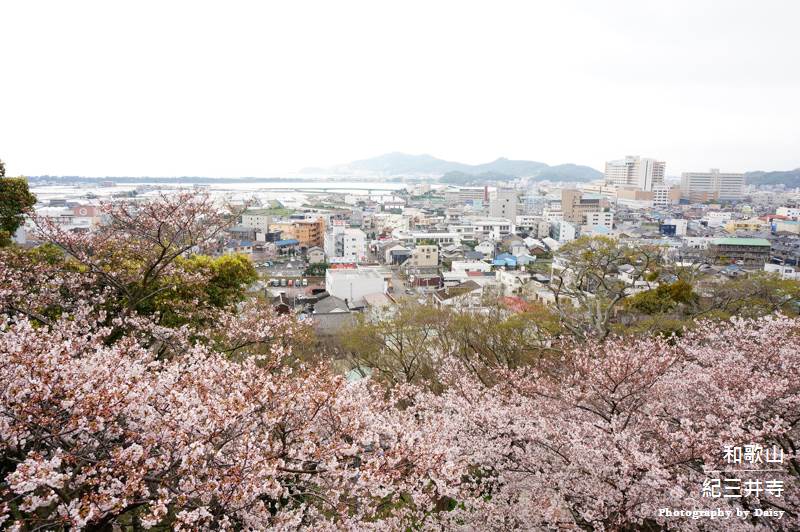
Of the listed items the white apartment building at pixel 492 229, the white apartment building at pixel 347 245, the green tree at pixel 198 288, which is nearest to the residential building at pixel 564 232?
the white apartment building at pixel 492 229

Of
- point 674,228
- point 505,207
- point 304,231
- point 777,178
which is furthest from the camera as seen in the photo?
point 777,178

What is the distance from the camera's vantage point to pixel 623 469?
4730mm

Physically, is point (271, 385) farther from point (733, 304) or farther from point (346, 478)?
point (733, 304)

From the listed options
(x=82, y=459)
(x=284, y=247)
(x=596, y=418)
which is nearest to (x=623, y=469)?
(x=596, y=418)

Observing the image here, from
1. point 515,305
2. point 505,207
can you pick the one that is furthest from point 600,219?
point 515,305

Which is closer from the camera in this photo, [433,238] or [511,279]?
[511,279]

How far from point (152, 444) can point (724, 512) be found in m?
5.07

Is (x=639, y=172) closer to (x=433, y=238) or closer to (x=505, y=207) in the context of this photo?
(x=505, y=207)

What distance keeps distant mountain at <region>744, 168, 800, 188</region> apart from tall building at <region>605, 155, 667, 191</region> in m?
57.6

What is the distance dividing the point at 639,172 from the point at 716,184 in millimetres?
17166

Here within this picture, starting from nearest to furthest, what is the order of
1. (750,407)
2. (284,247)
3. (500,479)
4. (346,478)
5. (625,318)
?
(346,478), (750,407), (500,479), (625,318), (284,247)

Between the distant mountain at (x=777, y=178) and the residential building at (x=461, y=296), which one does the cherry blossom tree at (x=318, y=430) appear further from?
the distant mountain at (x=777, y=178)

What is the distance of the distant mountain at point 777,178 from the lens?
5531 inches

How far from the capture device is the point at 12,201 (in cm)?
991
